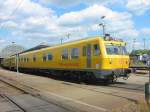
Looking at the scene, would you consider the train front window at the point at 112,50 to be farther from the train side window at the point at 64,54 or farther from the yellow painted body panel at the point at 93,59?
the train side window at the point at 64,54

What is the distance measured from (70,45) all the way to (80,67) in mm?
2747

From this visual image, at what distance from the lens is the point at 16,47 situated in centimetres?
3938

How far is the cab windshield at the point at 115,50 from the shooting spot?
22547 mm

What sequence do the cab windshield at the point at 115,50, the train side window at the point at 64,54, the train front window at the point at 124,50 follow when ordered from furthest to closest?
the train side window at the point at 64,54 → the train front window at the point at 124,50 → the cab windshield at the point at 115,50

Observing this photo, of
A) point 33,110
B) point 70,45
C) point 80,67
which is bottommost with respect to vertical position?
point 33,110

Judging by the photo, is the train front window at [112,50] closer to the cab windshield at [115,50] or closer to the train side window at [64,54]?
the cab windshield at [115,50]

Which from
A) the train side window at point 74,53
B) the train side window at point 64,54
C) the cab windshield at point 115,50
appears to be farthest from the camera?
the train side window at point 64,54

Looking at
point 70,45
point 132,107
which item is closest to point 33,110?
point 132,107

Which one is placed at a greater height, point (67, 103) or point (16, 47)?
point (16, 47)

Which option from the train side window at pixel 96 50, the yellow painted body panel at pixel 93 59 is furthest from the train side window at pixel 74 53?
the train side window at pixel 96 50

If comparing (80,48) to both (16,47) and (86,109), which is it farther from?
(16,47)

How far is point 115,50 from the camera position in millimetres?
23172

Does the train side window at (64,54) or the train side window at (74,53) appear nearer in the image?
the train side window at (74,53)

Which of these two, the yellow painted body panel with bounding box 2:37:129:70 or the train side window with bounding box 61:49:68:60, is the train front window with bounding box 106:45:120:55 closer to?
the yellow painted body panel with bounding box 2:37:129:70
